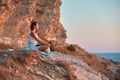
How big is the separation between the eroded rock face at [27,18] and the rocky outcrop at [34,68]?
78.6 ft

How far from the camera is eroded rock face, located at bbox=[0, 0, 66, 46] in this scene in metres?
47.0

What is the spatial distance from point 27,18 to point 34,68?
3028cm

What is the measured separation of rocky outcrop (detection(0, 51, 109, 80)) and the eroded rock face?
23958 millimetres

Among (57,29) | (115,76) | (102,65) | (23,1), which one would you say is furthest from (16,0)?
(115,76)

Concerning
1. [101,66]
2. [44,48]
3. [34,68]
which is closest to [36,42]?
[44,48]

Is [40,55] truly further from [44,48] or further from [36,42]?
[36,42]

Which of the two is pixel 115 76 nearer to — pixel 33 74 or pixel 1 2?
pixel 33 74

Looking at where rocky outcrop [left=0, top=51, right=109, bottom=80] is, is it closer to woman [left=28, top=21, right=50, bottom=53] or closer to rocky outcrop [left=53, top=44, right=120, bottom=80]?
woman [left=28, top=21, right=50, bottom=53]

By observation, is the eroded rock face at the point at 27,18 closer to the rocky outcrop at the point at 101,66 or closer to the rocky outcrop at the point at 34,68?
the rocky outcrop at the point at 101,66

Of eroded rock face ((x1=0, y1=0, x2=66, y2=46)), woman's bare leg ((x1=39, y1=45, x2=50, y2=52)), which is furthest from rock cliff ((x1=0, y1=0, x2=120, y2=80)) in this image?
woman's bare leg ((x1=39, y1=45, x2=50, y2=52))

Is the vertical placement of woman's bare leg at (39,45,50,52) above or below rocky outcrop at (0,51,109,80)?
above

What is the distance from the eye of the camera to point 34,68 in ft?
66.5

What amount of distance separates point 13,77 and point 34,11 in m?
33.4

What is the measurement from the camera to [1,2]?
45.4m
